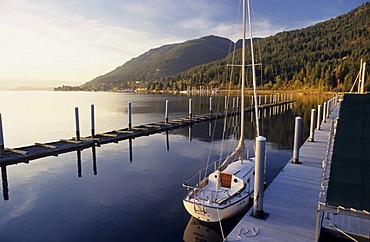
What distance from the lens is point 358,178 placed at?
6383 millimetres

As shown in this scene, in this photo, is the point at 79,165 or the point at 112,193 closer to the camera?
the point at 112,193

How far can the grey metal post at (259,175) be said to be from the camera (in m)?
7.95

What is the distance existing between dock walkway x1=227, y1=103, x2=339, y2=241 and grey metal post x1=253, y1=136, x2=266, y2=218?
0.88ft

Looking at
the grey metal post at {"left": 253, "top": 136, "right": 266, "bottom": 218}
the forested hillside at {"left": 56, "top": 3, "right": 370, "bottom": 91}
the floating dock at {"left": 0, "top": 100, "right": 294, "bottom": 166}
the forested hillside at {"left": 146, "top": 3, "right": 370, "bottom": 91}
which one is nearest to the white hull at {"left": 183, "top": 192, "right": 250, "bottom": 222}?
the grey metal post at {"left": 253, "top": 136, "right": 266, "bottom": 218}

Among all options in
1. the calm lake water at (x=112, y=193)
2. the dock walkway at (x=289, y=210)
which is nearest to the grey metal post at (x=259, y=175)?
the dock walkway at (x=289, y=210)

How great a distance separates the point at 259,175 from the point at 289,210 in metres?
2.03

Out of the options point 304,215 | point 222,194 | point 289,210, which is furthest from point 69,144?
point 304,215

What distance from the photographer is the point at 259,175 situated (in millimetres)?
8008

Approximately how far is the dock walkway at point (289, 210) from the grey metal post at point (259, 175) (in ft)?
→ 0.88

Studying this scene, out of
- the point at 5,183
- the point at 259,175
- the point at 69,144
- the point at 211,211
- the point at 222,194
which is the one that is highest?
the point at 259,175

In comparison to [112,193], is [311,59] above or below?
above

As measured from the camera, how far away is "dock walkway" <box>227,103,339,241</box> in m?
7.50

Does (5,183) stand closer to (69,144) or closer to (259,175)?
(69,144)

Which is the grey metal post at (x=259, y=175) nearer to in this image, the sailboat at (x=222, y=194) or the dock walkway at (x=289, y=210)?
the dock walkway at (x=289, y=210)
